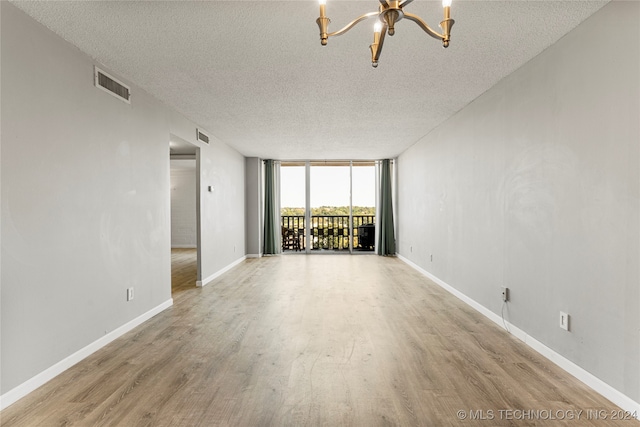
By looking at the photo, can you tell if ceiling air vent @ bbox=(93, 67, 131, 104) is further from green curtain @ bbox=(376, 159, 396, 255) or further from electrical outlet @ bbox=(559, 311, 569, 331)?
green curtain @ bbox=(376, 159, 396, 255)

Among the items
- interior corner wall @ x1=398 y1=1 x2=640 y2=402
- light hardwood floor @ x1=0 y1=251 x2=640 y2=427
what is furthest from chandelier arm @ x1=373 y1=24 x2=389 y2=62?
light hardwood floor @ x1=0 y1=251 x2=640 y2=427

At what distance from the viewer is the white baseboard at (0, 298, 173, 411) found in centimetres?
196

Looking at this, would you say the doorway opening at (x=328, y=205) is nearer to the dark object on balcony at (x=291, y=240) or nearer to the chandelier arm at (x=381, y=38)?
the dark object on balcony at (x=291, y=240)

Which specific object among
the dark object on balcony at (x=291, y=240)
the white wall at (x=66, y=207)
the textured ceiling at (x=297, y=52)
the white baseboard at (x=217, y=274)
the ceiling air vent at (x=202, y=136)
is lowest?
the white baseboard at (x=217, y=274)

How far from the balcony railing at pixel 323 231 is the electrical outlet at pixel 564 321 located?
630 cm

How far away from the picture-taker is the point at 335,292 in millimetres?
4520

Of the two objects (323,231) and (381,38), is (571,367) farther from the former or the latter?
(323,231)

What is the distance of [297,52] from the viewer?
263cm

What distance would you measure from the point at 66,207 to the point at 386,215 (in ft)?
21.6

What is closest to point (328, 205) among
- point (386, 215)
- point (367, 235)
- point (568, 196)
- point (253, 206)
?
point (367, 235)

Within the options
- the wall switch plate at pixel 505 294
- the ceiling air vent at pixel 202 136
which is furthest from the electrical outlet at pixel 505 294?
the ceiling air vent at pixel 202 136

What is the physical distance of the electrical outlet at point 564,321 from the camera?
235cm

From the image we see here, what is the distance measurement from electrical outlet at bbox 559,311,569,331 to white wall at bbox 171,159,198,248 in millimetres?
9485

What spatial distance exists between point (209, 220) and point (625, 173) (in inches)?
194
